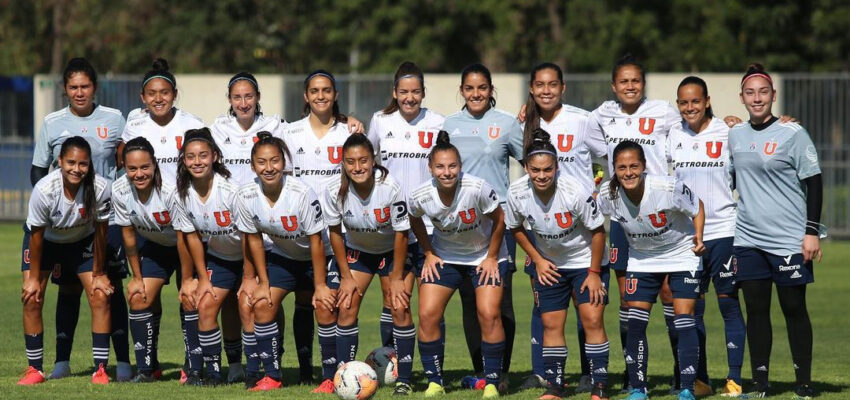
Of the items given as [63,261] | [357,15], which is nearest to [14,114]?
[357,15]

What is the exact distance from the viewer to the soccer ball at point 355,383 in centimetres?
859

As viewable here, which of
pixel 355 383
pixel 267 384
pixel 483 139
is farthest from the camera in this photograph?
pixel 483 139

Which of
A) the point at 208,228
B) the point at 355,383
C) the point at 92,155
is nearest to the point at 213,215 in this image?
the point at 208,228

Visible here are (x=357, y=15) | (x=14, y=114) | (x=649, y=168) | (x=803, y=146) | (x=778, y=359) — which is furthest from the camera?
(x=357, y=15)

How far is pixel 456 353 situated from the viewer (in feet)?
39.6

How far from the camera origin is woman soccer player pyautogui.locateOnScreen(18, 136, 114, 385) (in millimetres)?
9406

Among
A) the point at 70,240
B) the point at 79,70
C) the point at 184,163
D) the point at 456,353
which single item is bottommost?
the point at 456,353

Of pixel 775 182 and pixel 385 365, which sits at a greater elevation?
pixel 775 182

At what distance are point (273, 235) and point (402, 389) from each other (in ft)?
4.86

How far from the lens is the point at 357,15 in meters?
36.2

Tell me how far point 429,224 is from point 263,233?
125cm

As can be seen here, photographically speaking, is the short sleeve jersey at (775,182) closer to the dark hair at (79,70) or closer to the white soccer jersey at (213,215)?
the white soccer jersey at (213,215)

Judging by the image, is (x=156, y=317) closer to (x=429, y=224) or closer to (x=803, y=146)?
(x=429, y=224)

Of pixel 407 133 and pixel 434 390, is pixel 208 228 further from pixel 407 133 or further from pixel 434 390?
pixel 434 390
